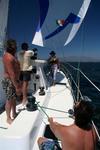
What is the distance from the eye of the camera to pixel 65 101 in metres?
6.61

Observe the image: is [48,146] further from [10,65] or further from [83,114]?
[10,65]

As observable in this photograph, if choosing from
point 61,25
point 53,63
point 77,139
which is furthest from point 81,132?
point 53,63

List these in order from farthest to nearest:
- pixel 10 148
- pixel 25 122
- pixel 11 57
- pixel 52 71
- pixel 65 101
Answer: pixel 52 71, pixel 65 101, pixel 11 57, pixel 25 122, pixel 10 148

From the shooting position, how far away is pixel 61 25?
847cm

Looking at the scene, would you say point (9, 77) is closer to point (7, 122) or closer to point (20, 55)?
point (7, 122)

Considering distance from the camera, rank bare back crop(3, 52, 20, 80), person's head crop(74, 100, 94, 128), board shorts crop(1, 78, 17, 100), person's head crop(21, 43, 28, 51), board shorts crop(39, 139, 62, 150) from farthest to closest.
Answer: person's head crop(21, 43, 28, 51) < board shorts crop(1, 78, 17, 100) < bare back crop(3, 52, 20, 80) < board shorts crop(39, 139, 62, 150) < person's head crop(74, 100, 94, 128)

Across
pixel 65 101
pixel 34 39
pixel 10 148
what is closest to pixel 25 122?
pixel 10 148

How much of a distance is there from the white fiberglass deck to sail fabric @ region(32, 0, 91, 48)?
1.74m

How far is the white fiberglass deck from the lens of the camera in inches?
158

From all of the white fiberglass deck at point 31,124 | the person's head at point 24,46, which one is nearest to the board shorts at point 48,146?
the white fiberglass deck at point 31,124

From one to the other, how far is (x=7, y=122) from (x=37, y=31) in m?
3.58

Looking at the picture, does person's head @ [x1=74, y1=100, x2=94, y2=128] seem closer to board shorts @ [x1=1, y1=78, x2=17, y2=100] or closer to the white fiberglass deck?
the white fiberglass deck

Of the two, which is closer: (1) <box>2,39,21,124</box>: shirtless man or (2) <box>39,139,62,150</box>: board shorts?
(2) <box>39,139,62,150</box>: board shorts

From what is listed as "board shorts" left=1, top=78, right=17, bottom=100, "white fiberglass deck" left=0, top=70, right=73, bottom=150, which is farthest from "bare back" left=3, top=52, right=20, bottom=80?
"white fiberglass deck" left=0, top=70, right=73, bottom=150
